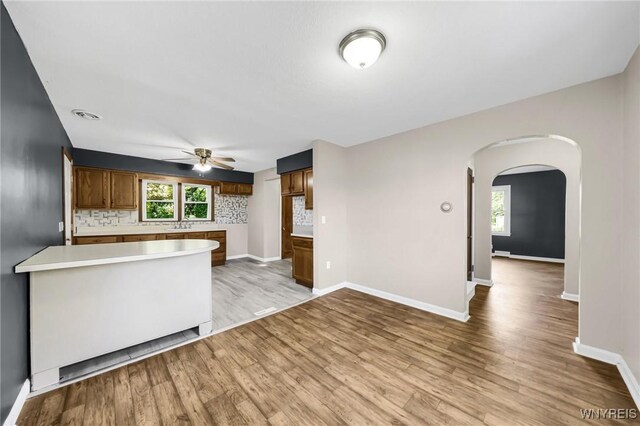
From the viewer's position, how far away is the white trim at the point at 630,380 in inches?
62.4

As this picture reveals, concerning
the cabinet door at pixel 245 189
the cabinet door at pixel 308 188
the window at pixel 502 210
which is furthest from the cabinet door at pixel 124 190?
the window at pixel 502 210

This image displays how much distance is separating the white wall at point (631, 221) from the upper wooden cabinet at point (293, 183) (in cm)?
377

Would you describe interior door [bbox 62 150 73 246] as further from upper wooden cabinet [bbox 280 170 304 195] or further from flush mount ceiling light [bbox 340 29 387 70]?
flush mount ceiling light [bbox 340 29 387 70]

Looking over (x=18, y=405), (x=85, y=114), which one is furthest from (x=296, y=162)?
(x=18, y=405)

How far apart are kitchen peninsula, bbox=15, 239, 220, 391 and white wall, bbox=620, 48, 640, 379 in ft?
12.1

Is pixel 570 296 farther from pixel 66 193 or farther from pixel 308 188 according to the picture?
pixel 66 193

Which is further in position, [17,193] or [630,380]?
[630,380]

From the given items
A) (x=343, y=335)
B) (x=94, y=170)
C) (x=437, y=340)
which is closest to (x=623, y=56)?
(x=437, y=340)

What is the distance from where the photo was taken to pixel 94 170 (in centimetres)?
433

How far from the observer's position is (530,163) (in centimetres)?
388

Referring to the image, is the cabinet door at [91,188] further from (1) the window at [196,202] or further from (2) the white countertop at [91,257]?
(2) the white countertop at [91,257]

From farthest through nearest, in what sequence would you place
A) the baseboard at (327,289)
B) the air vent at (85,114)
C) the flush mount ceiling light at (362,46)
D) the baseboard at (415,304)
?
1. the baseboard at (327,289)
2. the baseboard at (415,304)
3. the air vent at (85,114)
4. the flush mount ceiling light at (362,46)

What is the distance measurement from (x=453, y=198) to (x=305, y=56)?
7.88 ft

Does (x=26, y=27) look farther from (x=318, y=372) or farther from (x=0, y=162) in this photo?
(x=318, y=372)
